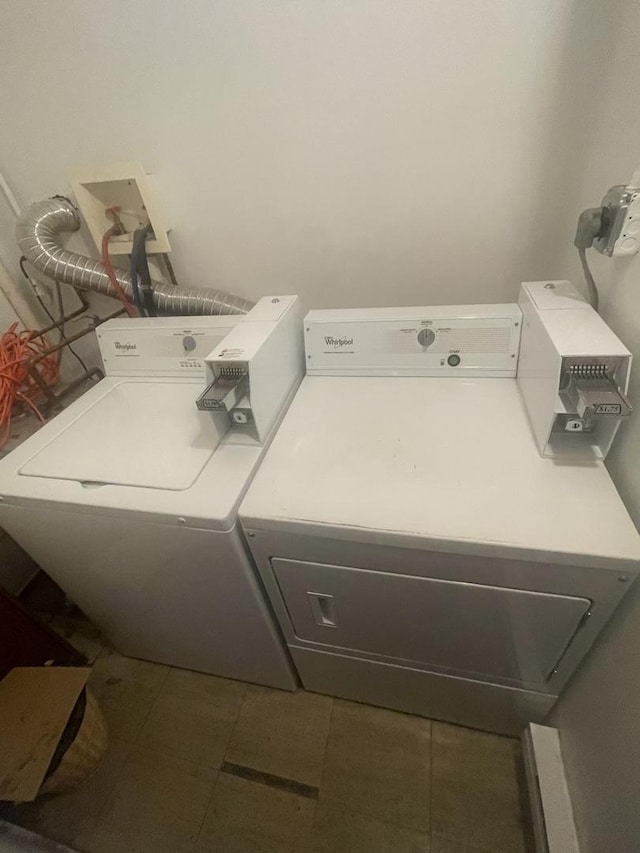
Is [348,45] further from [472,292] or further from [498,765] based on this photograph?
[498,765]

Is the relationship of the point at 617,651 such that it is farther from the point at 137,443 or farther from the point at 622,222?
the point at 137,443

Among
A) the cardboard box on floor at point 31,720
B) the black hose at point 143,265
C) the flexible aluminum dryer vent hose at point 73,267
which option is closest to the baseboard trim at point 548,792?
the cardboard box on floor at point 31,720

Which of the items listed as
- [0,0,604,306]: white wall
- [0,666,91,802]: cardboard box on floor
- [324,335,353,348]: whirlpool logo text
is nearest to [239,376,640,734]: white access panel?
[324,335,353,348]: whirlpool logo text

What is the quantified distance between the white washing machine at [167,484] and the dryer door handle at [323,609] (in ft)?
0.39

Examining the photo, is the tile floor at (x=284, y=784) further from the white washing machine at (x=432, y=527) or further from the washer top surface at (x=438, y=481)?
the washer top surface at (x=438, y=481)

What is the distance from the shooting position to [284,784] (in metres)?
1.10

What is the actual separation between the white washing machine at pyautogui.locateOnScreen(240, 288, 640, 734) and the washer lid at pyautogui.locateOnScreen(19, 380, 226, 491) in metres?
0.17

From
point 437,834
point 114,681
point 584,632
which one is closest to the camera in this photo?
point 584,632

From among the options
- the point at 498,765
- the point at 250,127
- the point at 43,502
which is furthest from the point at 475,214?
the point at 498,765

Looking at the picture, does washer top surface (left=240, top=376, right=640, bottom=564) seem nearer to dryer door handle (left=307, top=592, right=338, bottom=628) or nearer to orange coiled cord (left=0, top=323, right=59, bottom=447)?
dryer door handle (left=307, top=592, right=338, bottom=628)

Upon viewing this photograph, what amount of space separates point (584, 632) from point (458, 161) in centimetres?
107

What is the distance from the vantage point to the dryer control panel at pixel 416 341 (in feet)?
3.17

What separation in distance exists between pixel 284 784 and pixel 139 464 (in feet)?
3.14

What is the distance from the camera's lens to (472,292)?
1.20m
